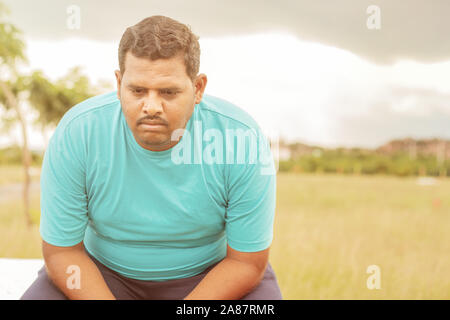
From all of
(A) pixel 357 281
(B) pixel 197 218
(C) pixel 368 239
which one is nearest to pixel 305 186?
(C) pixel 368 239

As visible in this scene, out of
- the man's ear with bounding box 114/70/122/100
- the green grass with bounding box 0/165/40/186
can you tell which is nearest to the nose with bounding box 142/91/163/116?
the man's ear with bounding box 114/70/122/100

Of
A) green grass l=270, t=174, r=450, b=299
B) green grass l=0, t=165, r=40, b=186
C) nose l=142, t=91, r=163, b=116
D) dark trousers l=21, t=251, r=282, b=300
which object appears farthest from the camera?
green grass l=0, t=165, r=40, b=186

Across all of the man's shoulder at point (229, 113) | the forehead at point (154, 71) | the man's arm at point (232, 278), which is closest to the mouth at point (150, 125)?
the forehead at point (154, 71)

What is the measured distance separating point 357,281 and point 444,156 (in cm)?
325

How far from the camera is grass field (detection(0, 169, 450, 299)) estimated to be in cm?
250

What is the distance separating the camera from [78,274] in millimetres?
1210

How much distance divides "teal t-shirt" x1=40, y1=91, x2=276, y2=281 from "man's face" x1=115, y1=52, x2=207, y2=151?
12cm

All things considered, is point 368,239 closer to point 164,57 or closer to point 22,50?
point 164,57

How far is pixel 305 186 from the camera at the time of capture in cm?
511

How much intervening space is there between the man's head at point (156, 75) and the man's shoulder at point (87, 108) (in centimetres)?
14

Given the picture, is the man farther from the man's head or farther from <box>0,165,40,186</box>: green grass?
<box>0,165,40,186</box>: green grass

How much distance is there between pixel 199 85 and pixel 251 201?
39 centimetres

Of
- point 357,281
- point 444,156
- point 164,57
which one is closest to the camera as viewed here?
point 164,57

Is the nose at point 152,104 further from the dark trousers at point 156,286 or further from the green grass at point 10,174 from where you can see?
the green grass at point 10,174
